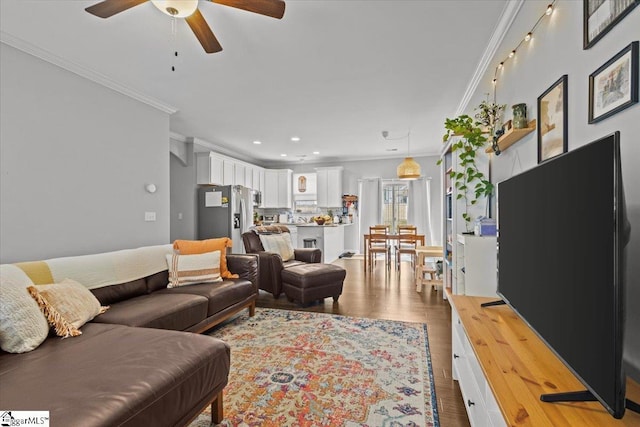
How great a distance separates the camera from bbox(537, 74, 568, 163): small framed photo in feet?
5.13

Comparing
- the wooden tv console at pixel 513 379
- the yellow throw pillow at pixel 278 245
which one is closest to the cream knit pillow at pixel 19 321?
the wooden tv console at pixel 513 379

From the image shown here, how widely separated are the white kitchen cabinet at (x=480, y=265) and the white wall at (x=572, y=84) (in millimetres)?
617

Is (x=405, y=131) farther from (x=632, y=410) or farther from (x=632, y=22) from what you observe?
(x=632, y=410)

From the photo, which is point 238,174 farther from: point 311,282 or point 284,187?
point 311,282

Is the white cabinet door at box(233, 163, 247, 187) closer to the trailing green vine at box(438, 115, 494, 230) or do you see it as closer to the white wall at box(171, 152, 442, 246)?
the white wall at box(171, 152, 442, 246)

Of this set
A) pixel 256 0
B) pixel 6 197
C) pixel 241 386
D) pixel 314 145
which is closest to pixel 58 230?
pixel 6 197

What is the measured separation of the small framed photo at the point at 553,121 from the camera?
1.56 meters

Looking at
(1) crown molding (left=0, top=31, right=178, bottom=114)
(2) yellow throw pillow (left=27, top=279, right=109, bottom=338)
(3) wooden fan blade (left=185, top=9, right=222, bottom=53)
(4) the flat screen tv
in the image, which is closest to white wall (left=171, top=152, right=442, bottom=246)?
(1) crown molding (left=0, top=31, right=178, bottom=114)

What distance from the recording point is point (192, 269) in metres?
3.07

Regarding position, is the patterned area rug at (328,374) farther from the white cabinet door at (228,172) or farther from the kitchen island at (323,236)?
the white cabinet door at (228,172)

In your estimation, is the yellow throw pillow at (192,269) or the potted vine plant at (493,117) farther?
the yellow throw pillow at (192,269)

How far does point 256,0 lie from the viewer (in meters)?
1.76

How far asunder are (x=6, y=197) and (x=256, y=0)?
274 cm

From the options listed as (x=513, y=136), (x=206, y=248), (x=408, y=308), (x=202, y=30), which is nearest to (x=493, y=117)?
(x=513, y=136)
